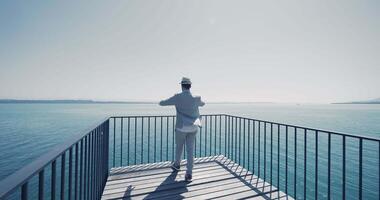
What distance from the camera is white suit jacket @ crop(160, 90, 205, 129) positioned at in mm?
3324

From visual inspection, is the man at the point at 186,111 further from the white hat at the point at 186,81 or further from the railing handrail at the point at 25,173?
the railing handrail at the point at 25,173

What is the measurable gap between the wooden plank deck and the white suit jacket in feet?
3.21

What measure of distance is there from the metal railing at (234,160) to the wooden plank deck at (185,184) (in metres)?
0.22

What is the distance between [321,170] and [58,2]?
56.0 ft

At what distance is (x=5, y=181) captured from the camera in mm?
723

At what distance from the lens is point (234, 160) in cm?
473

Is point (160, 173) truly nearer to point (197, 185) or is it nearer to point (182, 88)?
point (197, 185)

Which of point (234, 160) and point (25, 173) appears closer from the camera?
point (25, 173)

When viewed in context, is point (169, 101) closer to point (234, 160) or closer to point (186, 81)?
point (186, 81)

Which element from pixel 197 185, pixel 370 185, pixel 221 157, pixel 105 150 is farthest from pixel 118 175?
pixel 370 185

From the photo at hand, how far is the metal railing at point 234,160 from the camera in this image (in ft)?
3.73

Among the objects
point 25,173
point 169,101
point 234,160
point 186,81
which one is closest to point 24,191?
point 25,173

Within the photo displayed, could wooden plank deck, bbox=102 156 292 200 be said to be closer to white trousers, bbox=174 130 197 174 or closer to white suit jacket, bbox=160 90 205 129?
white trousers, bbox=174 130 197 174

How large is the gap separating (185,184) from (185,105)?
4.28 feet
